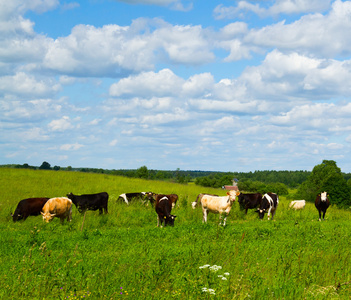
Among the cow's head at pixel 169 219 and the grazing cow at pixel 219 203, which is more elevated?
the grazing cow at pixel 219 203

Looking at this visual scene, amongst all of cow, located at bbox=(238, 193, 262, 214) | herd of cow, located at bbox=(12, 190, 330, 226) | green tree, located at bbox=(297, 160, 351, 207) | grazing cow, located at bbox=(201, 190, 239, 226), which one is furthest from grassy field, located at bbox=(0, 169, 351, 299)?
green tree, located at bbox=(297, 160, 351, 207)

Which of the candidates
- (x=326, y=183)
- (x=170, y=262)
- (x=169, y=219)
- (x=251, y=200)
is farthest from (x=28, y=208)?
(x=326, y=183)

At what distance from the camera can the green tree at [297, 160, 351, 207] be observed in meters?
62.1

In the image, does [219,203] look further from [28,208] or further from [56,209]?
[28,208]

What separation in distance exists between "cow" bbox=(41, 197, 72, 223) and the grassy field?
118 centimetres

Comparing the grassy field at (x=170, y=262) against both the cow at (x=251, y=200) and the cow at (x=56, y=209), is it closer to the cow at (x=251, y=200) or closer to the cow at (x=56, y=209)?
the cow at (x=56, y=209)

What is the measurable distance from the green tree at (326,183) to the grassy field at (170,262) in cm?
4624

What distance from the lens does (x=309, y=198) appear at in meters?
81.4

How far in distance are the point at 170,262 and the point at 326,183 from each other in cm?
6663

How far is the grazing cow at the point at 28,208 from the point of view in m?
19.4

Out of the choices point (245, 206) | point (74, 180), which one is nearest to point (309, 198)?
point (74, 180)

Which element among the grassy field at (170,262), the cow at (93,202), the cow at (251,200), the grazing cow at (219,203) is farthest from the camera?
the cow at (251,200)

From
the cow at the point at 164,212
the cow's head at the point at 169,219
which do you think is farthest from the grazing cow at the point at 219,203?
the cow's head at the point at 169,219

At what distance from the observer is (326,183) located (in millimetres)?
68188
